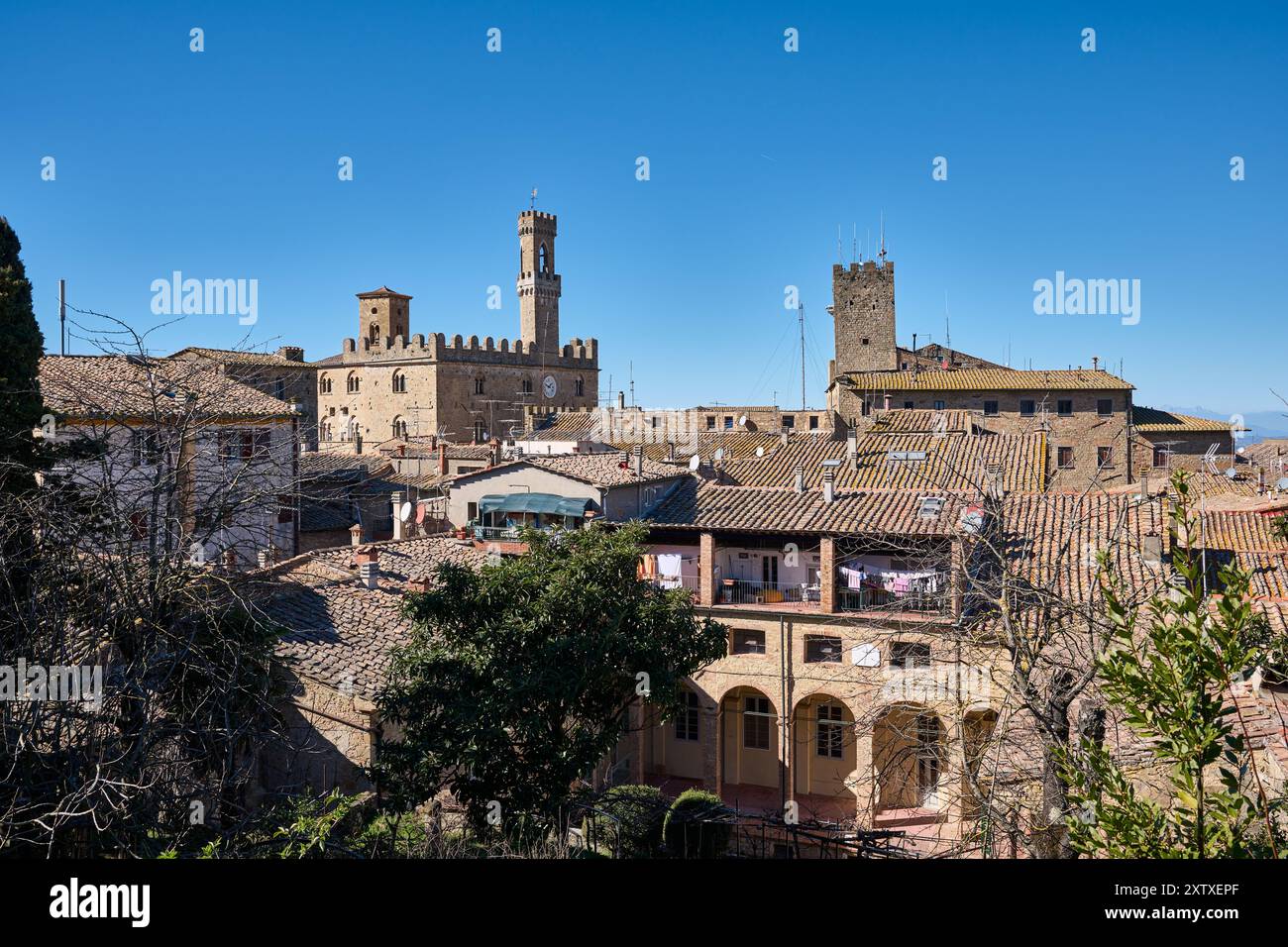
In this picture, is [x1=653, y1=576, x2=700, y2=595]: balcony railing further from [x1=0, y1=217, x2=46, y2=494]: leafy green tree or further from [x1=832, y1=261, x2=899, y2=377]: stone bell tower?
[x1=832, y1=261, x2=899, y2=377]: stone bell tower

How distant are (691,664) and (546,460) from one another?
1496 centimetres

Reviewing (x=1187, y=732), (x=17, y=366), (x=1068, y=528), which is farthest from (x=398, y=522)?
(x=1187, y=732)

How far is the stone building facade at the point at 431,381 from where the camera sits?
62812 millimetres

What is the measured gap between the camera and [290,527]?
30656mm

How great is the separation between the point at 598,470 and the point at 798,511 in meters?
6.55

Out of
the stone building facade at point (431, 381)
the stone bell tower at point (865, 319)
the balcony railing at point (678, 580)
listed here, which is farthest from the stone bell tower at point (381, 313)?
the balcony railing at point (678, 580)

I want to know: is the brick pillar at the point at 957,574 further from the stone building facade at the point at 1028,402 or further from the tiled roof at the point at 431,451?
the stone building facade at the point at 1028,402

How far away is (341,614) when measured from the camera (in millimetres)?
17969

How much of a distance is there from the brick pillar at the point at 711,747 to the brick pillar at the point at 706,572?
2446 mm

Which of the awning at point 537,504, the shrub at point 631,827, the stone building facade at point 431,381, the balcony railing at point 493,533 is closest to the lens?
the shrub at point 631,827

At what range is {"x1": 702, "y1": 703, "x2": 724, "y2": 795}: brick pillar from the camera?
22547 mm

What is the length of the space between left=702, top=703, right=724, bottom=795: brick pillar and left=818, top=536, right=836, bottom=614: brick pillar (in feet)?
11.4

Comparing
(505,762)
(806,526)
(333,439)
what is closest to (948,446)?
(806,526)
